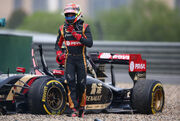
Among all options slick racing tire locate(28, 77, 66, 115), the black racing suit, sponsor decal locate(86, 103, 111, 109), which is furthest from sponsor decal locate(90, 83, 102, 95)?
slick racing tire locate(28, 77, 66, 115)

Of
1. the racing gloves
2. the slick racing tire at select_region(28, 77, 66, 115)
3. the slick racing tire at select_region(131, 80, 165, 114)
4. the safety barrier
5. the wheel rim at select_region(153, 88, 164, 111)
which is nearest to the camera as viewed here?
the slick racing tire at select_region(28, 77, 66, 115)

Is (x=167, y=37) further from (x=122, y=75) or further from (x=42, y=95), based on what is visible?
(x=42, y=95)

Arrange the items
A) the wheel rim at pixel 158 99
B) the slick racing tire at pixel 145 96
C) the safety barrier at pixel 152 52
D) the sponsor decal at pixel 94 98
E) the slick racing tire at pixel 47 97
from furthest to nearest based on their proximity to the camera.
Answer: the safety barrier at pixel 152 52 → the wheel rim at pixel 158 99 → the slick racing tire at pixel 145 96 → the sponsor decal at pixel 94 98 → the slick racing tire at pixel 47 97

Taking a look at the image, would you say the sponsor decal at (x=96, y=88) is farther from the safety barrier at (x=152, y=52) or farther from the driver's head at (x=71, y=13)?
the safety barrier at (x=152, y=52)

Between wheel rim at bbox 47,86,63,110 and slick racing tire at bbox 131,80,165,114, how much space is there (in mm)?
1574

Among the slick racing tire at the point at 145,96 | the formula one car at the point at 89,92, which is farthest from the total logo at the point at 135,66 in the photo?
the slick racing tire at the point at 145,96

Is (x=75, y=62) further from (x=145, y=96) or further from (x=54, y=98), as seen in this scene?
(x=145, y=96)

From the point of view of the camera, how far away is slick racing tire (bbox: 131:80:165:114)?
9297mm

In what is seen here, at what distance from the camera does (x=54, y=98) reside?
851 centimetres

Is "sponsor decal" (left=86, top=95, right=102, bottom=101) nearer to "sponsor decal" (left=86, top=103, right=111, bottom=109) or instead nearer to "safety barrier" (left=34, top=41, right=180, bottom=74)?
"sponsor decal" (left=86, top=103, right=111, bottom=109)

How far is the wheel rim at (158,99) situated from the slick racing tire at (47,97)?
1957 mm

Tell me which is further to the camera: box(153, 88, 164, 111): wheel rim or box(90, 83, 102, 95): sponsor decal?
box(153, 88, 164, 111): wheel rim

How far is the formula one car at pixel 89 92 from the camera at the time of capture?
8250 millimetres

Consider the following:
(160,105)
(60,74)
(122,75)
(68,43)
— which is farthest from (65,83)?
(122,75)
